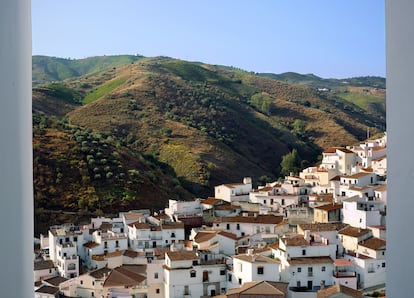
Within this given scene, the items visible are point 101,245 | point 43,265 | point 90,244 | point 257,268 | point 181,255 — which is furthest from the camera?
point 90,244

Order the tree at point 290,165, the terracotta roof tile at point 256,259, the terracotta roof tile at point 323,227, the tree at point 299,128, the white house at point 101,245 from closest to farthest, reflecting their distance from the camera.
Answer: the terracotta roof tile at point 256,259
the terracotta roof tile at point 323,227
the white house at point 101,245
the tree at point 290,165
the tree at point 299,128

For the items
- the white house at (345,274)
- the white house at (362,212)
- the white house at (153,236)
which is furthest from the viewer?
the white house at (153,236)

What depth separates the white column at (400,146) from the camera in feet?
3.45

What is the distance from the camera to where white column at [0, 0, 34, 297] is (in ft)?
3.31

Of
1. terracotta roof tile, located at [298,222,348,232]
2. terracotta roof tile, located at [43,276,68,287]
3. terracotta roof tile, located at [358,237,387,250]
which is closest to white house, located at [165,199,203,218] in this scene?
terracotta roof tile, located at [298,222,348,232]

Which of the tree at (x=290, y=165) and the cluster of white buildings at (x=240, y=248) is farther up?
the tree at (x=290, y=165)

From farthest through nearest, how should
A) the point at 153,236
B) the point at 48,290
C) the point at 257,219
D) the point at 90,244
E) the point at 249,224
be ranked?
the point at 257,219
the point at 249,224
the point at 153,236
the point at 90,244
the point at 48,290

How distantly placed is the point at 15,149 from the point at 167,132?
3375 cm

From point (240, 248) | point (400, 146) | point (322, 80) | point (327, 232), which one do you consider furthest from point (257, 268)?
point (322, 80)

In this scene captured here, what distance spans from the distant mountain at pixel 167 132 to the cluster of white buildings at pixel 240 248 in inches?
201

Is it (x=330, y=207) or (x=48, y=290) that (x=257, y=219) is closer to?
(x=330, y=207)

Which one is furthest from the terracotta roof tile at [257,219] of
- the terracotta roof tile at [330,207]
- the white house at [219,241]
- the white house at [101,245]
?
the white house at [101,245]

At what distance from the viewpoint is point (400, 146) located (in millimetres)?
1070

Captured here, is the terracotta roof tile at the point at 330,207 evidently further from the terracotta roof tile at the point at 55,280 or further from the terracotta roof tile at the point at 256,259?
the terracotta roof tile at the point at 55,280
